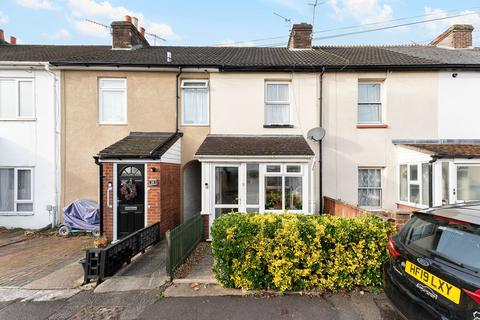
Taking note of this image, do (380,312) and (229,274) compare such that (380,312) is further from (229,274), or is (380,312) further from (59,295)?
(59,295)

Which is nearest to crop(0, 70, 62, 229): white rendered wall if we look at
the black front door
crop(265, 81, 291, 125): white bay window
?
the black front door

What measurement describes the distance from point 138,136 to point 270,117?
183 inches

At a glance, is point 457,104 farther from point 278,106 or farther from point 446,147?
point 278,106

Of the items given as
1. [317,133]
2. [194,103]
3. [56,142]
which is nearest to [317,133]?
[317,133]

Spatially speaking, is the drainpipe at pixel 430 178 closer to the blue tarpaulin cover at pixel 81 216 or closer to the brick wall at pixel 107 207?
the brick wall at pixel 107 207

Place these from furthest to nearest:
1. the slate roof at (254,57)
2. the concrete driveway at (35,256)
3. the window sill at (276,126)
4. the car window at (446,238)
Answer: the window sill at (276,126) → the slate roof at (254,57) → the concrete driveway at (35,256) → the car window at (446,238)

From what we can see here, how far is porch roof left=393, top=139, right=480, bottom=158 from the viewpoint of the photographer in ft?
23.8

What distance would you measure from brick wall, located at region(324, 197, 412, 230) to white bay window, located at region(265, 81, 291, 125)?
10.4 feet

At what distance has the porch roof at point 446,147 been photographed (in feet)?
23.8

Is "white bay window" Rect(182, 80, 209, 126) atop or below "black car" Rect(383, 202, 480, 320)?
atop

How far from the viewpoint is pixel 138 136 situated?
8875 millimetres

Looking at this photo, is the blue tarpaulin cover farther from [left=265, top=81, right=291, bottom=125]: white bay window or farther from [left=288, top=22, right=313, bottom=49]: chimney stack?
[left=288, top=22, right=313, bottom=49]: chimney stack

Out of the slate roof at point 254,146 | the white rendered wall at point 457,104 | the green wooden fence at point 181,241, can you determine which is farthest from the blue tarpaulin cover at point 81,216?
the white rendered wall at point 457,104

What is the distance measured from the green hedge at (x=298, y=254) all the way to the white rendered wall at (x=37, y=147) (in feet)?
25.6
